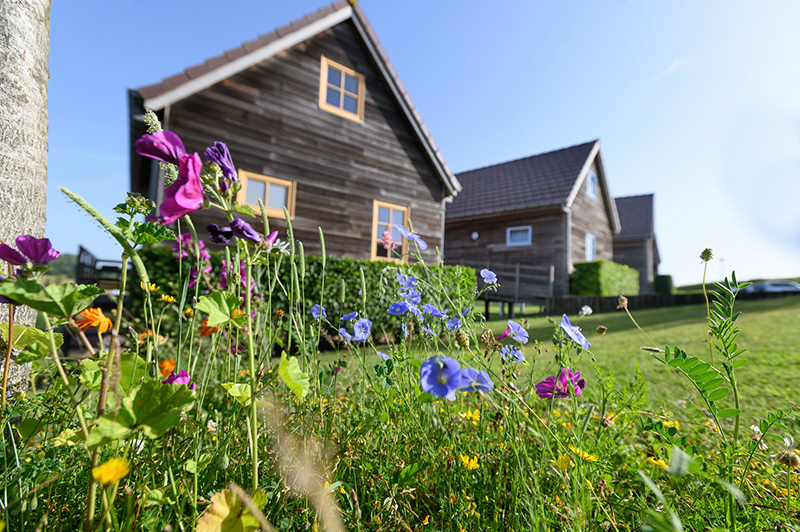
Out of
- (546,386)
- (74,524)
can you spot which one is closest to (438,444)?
(546,386)

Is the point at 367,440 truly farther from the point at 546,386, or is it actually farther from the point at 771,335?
the point at 771,335

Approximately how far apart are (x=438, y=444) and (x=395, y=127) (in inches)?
306

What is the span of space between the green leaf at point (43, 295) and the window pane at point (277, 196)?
598 centimetres

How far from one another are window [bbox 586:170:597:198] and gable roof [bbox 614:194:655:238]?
22.5 feet

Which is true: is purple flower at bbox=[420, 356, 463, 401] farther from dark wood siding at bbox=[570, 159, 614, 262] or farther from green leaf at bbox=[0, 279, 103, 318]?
Result: dark wood siding at bbox=[570, 159, 614, 262]

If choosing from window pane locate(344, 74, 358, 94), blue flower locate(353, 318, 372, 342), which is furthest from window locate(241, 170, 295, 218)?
blue flower locate(353, 318, 372, 342)

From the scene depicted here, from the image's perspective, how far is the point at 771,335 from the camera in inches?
186

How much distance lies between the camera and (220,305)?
0.73 m

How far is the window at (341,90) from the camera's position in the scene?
7.05 metres

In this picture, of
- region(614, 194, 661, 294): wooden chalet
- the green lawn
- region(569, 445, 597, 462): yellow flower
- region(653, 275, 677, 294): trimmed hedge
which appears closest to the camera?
region(569, 445, 597, 462): yellow flower

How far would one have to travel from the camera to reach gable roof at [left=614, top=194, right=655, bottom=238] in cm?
1922

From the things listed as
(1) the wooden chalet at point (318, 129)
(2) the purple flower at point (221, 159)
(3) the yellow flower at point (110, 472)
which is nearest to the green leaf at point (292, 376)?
(3) the yellow flower at point (110, 472)

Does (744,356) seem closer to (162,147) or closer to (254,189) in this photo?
(162,147)

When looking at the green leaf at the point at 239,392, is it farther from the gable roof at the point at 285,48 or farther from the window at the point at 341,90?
the window at the point at 341,90
